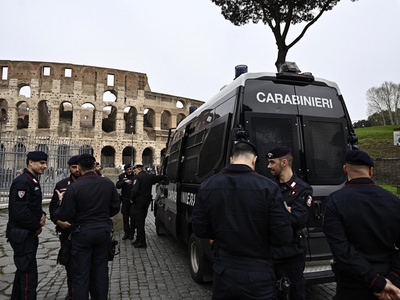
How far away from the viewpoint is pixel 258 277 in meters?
1.86

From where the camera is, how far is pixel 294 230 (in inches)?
105

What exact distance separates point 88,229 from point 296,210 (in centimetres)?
218

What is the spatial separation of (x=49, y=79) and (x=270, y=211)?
38.6m

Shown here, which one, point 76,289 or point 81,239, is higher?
point 81,239

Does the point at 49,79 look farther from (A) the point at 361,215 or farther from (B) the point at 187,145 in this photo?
(A) the point at 361,215

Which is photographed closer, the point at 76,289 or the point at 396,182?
the point at 76,289

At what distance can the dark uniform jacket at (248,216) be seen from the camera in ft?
6.32

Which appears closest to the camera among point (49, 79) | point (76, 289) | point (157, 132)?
point (76, 289)

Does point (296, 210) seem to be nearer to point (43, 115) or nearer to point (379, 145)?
point (379, 145)

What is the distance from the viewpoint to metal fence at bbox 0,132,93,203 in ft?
32.4

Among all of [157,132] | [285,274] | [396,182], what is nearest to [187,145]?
[285,274]

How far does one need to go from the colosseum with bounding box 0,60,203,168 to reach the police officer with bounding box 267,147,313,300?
31.9 meters

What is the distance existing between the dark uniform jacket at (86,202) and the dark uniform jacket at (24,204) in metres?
0.41

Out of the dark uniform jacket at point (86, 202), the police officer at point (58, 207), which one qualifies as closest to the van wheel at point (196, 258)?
the dark uniform jacket at point (86, 202)
